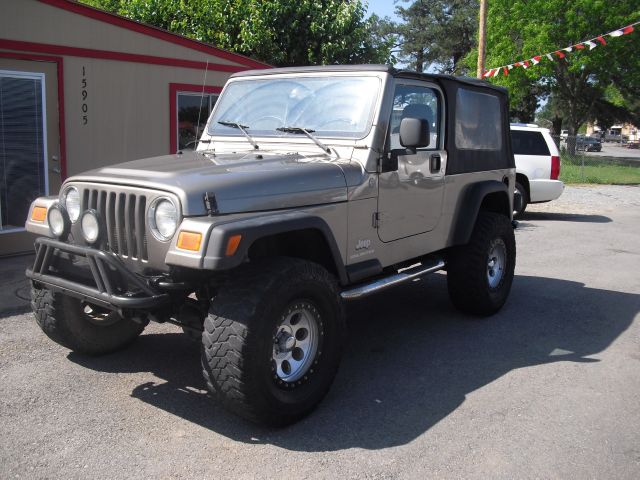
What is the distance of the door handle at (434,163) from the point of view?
5.08 meters

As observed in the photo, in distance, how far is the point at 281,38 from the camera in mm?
14742

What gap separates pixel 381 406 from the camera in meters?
4.09

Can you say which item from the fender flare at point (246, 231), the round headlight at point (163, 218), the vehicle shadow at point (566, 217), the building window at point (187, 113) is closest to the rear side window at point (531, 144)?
the vehicle shadow at point (566, 217)

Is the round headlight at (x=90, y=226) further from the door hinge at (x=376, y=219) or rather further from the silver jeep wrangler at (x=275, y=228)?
the door hinge at (x=376, y=219)

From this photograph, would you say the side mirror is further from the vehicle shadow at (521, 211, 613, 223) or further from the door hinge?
the vehicle shadow at (521, 211, 613, 223)

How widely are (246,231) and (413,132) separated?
1612mm

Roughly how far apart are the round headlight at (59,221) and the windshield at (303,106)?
1.55 metres

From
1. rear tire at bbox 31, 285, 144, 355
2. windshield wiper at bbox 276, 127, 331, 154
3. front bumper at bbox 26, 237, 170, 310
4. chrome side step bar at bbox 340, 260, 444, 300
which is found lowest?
rear tire at bbox 31, 285, 144, 355

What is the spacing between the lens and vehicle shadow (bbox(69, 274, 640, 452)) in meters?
3.80

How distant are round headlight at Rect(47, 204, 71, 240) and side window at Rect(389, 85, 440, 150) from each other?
7.32ft

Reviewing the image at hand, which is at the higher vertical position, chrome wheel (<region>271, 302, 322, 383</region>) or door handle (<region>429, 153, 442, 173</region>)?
door handle (<region>429, 153, 442, 173</region>)

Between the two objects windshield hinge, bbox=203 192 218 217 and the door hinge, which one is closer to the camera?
windshield hinge, bbox=203 192 218 217

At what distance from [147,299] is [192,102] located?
6934 millimetres

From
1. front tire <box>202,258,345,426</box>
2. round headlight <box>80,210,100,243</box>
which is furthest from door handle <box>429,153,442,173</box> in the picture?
round headlight <box>80,210,100,243</box>
